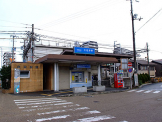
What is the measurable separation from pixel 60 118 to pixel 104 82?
17.2 metres

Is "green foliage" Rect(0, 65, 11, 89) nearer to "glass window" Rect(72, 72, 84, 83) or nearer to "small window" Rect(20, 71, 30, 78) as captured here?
"small window" Rect(20, 71, 30, 78)

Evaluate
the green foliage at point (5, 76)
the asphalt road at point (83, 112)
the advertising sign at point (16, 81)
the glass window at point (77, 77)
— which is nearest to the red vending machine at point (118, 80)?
the glass window at point (77, 77)

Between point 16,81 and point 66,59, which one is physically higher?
point 66,59

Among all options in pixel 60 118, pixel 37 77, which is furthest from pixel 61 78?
pixel 60 118

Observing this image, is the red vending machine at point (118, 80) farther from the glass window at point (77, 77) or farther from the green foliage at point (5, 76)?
the green foliage at point (5, 76)

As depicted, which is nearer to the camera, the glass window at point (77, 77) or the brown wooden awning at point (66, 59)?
the brown wooden awning at point (66, 59)

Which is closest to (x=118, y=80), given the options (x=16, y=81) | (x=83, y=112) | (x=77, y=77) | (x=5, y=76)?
(x=77, y=77)

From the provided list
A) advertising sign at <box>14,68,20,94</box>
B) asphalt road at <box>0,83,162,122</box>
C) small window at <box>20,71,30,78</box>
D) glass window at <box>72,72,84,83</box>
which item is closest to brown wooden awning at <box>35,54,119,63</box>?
small window at <box>20,71,30,78</box>

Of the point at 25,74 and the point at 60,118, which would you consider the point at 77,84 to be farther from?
the point at 60,118

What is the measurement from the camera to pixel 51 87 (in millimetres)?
19844

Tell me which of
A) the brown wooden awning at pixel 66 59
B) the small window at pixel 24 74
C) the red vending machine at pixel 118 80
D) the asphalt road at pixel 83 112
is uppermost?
the brown wooden awning at pixel 66 59

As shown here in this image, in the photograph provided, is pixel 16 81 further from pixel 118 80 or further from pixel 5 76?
pixel 118 80

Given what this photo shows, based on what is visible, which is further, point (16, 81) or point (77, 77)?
point (77, 77)

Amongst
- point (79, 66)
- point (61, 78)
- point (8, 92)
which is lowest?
point (8, 92)
